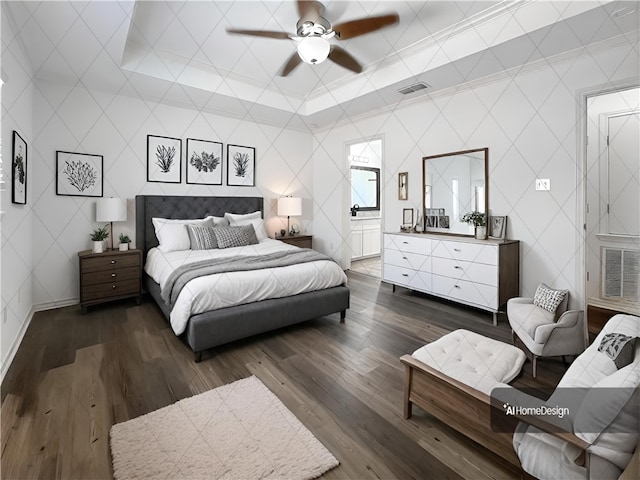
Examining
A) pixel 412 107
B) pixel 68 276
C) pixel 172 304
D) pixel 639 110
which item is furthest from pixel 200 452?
pixel 639 110

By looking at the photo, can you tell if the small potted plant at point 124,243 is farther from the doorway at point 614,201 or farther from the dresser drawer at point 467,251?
the doorway at point 614,201

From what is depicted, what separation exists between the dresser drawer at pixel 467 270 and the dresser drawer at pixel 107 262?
11.7 ft

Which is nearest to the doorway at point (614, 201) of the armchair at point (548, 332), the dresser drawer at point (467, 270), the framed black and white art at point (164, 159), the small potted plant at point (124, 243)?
the dresser drawer at point (467, 270)

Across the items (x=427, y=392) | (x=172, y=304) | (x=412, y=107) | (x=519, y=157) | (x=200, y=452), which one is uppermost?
(x=412, y=107)

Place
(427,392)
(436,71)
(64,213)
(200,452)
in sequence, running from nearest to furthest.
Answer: (200,452) < (427,392) < (436,71) < (64,213)

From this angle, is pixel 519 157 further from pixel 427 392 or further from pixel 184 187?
pixel 184 187

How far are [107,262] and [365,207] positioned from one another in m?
4.90

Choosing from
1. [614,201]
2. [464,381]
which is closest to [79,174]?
[464,381]

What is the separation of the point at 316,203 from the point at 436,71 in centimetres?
316

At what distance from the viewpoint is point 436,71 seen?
3369mm

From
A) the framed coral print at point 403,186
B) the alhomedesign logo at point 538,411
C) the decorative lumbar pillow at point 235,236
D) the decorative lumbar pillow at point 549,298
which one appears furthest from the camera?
the framed coral print at point 403,186

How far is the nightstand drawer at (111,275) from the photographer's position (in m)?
3.50

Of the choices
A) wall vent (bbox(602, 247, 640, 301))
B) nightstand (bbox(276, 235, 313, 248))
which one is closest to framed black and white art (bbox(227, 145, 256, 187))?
nightstand (bbox(276, 235, 313, 248))

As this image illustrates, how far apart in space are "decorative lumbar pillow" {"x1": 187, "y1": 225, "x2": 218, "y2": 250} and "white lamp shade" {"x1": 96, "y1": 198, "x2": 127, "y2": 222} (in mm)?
812
